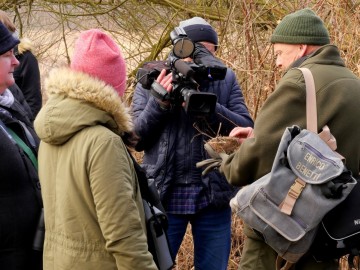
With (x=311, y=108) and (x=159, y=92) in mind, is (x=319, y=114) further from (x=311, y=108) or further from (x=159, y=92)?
(x=159, y=92)

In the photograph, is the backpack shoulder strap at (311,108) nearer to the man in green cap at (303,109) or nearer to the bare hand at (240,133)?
the man in green cap at (303,109)

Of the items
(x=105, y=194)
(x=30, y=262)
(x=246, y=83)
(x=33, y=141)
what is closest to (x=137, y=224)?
(x=105, y=194)

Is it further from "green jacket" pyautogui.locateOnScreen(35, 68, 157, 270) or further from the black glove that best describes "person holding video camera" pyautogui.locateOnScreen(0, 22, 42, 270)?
the black glove

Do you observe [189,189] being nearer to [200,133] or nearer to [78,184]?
[200,133]

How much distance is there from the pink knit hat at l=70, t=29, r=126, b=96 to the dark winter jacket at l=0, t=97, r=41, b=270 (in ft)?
1.51

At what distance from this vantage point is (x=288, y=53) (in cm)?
294

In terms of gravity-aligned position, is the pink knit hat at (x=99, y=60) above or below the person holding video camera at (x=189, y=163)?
above

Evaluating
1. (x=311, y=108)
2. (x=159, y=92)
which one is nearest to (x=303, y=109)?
(x=311, y=108)

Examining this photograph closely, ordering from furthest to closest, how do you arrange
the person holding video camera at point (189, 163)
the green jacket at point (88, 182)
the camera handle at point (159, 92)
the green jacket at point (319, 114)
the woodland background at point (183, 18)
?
the woodland background at point (183, 18), the person holding video camera at point (189, 163), the camera handle at point (159, 92), the green jacket at point (319, 114), the green jacket at point (88, 182)

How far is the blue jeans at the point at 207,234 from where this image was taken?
344cm

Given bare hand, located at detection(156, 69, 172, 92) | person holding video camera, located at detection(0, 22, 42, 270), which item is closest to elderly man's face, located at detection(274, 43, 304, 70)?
bare hand, located at detection(156, 69, 172, 92)

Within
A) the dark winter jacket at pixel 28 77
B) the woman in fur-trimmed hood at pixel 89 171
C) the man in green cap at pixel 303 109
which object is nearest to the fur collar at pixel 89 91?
the woman in fur-trimmed hood at pixel 89 171

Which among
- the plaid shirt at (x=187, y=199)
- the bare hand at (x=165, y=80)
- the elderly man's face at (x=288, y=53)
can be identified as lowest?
the plaid shirt at (x=187, y=199)

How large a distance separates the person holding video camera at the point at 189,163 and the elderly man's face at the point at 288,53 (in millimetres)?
491
